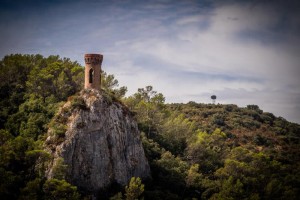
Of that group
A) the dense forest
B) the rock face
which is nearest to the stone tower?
the rock face

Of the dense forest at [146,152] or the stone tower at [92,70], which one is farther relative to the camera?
the stone tower at [92,70]

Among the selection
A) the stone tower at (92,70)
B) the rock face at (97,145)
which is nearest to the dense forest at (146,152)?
the rock face at (97,145)

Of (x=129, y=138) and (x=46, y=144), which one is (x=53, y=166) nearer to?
(x=46, y=144)

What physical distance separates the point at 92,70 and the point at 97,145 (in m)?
11.5

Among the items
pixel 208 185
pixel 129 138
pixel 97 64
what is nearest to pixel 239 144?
pixel 208 185

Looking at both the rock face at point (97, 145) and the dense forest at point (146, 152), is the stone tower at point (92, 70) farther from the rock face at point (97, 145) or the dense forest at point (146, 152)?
the dense forest at point (146, 152)

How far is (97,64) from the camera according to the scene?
1865 inches

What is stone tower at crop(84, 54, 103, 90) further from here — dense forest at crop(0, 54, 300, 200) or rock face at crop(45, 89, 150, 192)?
dense forest at crop(0, 54, 300, 200)

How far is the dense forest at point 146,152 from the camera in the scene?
126ft

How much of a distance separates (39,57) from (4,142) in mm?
29426

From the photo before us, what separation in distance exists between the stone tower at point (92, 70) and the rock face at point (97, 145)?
1.08 m

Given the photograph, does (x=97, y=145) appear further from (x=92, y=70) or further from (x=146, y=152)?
(x=146, y=152)

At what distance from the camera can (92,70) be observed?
155ft

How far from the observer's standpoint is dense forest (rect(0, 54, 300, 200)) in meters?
38.3
